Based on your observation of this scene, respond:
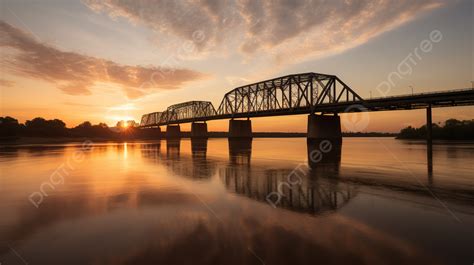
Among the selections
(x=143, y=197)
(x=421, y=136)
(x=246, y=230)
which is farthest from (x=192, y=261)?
(x=421, y=136)

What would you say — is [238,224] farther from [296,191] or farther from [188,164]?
[188,164]

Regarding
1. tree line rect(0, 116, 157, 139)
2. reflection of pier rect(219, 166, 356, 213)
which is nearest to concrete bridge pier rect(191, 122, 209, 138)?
tree line rect(0, 116, 157, 139)

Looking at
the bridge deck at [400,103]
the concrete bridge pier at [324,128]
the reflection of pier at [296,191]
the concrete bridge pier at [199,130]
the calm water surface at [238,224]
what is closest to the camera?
the calm water surface at [238,224]

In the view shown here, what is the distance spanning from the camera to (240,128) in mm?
135125

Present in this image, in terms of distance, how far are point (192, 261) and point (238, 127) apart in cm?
12864

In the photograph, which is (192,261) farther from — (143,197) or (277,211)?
(143,197)

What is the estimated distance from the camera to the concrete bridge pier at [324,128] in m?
84.6

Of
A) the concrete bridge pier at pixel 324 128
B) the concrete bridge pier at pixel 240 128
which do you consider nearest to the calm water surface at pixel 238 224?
the concrete bridge pier at pixel 324 128

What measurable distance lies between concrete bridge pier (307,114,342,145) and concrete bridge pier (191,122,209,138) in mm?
95951

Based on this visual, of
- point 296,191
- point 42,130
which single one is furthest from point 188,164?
point 42,130

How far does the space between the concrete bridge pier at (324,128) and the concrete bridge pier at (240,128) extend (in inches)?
1970

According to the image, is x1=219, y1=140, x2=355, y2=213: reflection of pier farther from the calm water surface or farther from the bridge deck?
the bridge deck

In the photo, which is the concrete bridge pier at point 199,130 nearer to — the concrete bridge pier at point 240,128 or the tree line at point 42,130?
the concrete bridge pier at point 240,128

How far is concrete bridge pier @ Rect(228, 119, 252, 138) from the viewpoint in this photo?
439 feet
